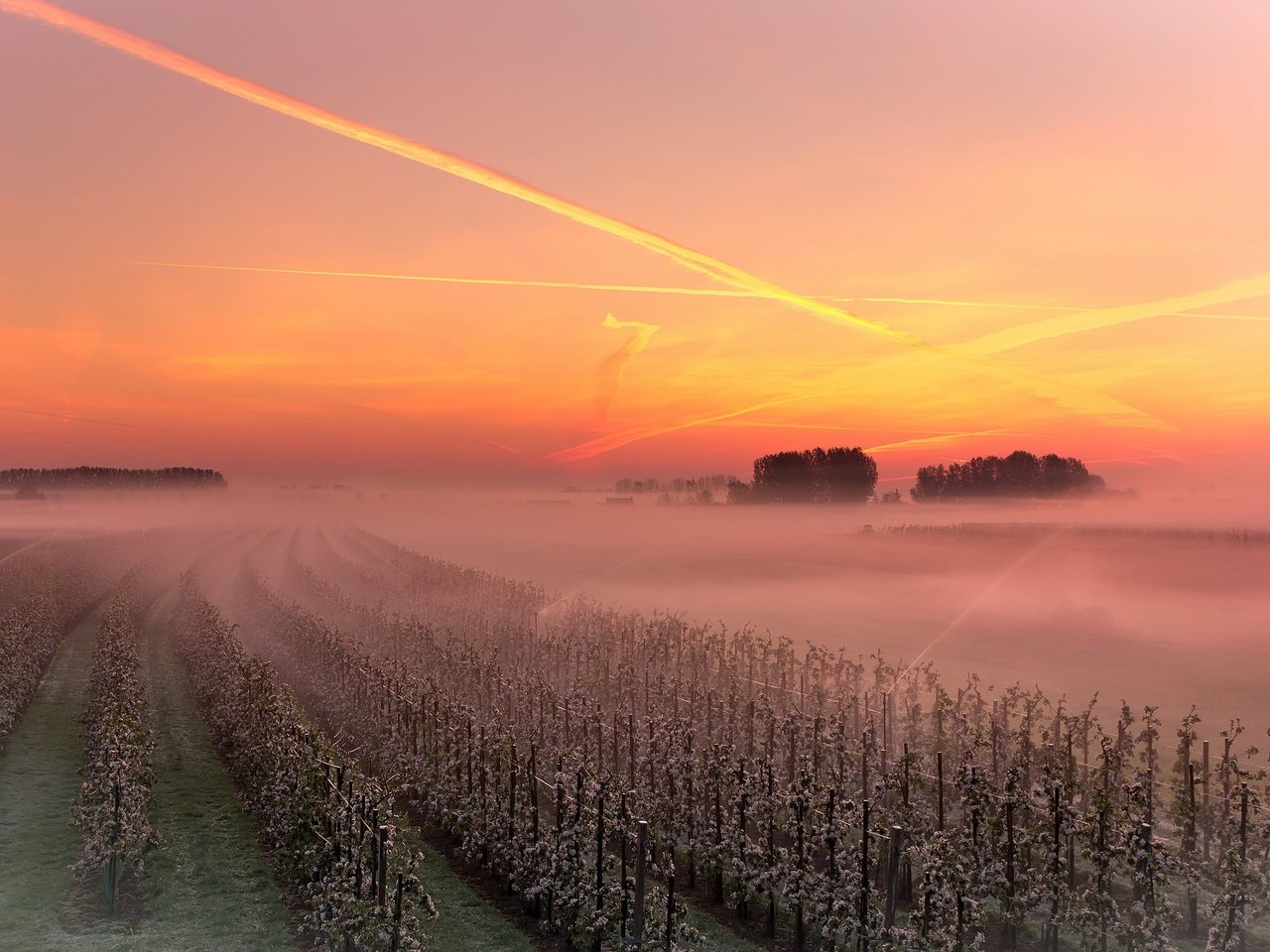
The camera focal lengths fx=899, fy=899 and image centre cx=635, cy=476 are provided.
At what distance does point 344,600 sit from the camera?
54.9 metres

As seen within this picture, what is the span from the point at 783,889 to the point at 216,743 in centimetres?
1916

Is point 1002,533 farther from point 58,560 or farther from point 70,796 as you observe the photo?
point 70,796

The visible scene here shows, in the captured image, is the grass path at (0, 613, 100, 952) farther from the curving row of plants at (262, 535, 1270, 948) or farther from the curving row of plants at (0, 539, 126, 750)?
the curving row of plants at (262, 535, 1270, 948)

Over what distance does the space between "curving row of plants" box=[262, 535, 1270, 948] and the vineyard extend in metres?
0.08

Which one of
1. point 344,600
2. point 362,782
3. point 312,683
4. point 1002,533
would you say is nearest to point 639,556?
point 344,600

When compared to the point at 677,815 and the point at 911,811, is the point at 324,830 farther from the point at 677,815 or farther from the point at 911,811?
the point at 911,811

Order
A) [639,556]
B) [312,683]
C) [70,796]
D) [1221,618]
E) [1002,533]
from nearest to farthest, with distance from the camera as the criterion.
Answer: [70,796], [312,683], [1221,618], [639,556], [1002,533]

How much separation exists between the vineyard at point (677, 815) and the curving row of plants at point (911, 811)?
0.26ft

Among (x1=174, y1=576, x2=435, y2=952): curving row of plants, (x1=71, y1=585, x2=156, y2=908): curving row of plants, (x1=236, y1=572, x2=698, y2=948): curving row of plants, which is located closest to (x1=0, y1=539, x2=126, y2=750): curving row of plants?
(x1=71, y1=585, x2=156, y2=908): curving row of plants

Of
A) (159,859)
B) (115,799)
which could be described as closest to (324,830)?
(115,799)

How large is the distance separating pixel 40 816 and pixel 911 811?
20.1 metres

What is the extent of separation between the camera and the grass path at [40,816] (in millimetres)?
16344

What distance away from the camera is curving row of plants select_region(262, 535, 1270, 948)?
15.3m

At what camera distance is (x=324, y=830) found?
1709cm
